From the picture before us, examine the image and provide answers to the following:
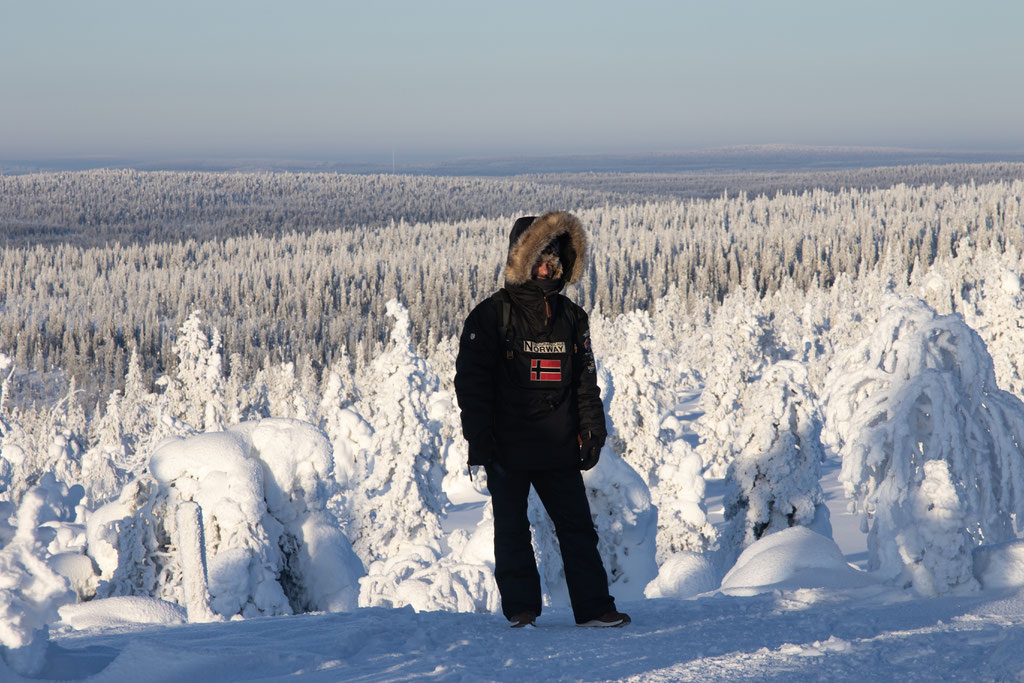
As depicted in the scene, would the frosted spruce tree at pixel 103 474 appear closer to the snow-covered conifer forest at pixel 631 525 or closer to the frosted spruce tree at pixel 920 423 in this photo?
the snow-covered conifer forest at pixel 631 525

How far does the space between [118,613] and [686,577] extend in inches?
460

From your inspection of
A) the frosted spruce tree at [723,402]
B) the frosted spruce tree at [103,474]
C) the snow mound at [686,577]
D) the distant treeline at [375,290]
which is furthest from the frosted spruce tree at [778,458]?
the distant treeline at [375,290]

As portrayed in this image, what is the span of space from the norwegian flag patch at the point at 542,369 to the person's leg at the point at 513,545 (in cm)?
59

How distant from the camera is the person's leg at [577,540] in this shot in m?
5.33

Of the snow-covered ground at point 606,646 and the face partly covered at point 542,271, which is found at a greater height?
the face partly covered at point 542,271

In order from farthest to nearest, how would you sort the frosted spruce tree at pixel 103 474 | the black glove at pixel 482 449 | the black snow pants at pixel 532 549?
the frosted spruce tree at pixel 103 474 < the black snow pants at pixel 532 549 < the black glove at pixel 482 449

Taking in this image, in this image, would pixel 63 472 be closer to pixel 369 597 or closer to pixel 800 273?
pixel 369 597

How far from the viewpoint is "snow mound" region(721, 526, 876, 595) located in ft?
21.2

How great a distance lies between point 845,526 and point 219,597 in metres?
24.1

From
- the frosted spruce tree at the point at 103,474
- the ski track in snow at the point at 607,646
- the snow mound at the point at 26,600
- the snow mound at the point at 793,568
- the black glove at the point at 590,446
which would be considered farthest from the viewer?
the frosted spruce tree at the point at 103,474

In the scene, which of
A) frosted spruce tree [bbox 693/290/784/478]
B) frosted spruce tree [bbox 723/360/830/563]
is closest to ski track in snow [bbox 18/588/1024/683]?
frosted spruce tree [bbox 723/360/830/563]

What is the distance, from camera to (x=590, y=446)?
522 cm

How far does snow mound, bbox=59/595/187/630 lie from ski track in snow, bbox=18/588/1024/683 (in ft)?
3.27

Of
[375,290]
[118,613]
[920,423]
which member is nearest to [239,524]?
[118,613]
